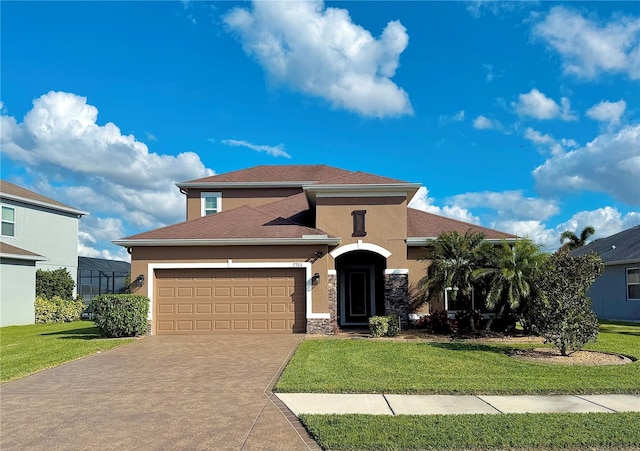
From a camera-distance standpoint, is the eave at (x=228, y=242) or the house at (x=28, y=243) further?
the house at (x=28, y=243)

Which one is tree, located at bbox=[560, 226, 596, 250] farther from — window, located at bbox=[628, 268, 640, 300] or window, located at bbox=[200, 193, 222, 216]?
window, located at bbox=[200, 193, 222, 216]

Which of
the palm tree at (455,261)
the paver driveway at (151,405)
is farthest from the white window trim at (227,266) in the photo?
the paver driveway at (151,405)

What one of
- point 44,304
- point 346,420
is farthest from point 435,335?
point 44,304

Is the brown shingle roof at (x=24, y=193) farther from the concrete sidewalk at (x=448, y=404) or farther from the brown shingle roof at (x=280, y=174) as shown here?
the concrete sidewalk at (x=448, y=404)

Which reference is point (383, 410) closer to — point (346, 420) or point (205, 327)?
point (346, 420)

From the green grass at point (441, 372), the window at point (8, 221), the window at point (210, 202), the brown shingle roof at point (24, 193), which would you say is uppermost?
the brown shingle roof at point (24, 193)

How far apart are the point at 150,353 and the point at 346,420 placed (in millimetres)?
7893

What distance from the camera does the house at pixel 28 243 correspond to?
2333 centimetres

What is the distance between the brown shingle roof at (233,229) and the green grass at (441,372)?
4999 mm

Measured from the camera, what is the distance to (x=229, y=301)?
55.4 feet

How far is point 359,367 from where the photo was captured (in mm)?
10289

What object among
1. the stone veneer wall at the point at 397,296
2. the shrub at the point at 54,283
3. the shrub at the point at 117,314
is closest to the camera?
the shrub at the point at 117,314

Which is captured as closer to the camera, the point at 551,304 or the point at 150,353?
the point at 551,304

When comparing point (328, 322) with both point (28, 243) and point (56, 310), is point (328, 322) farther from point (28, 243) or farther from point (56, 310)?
point (28, 243)
